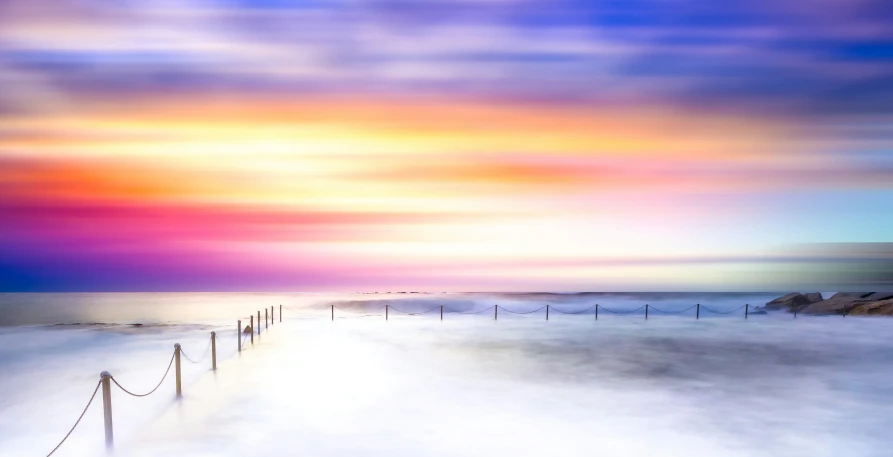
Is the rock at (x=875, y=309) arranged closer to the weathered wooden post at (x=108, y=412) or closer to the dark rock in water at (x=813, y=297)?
the dark rock in water at (x=813, y=297)

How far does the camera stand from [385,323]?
2231cm

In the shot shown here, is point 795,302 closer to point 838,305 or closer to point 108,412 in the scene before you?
point 838,305

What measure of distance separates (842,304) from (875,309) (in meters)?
2.86

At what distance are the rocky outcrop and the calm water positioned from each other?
2215 cm

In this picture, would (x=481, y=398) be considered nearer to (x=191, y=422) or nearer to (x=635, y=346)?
(x=191, y=422)

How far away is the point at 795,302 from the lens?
3725 centimetres

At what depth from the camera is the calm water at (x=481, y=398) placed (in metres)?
6.36

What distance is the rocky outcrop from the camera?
36.8m

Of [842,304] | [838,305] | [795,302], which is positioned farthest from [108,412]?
[795,302]

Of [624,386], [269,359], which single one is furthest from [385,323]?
[624,386]

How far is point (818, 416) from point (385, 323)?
661 inches

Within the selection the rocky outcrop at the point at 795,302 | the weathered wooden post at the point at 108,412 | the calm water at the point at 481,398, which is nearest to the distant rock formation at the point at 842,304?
the rocky outcrop at the point at 795,302

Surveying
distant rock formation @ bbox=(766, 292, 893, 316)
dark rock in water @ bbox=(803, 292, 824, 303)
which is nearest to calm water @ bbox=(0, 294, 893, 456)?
distant rock formation @ bbox=(766, 292, 893, 316)

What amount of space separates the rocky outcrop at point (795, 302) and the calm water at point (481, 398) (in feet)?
72.7
